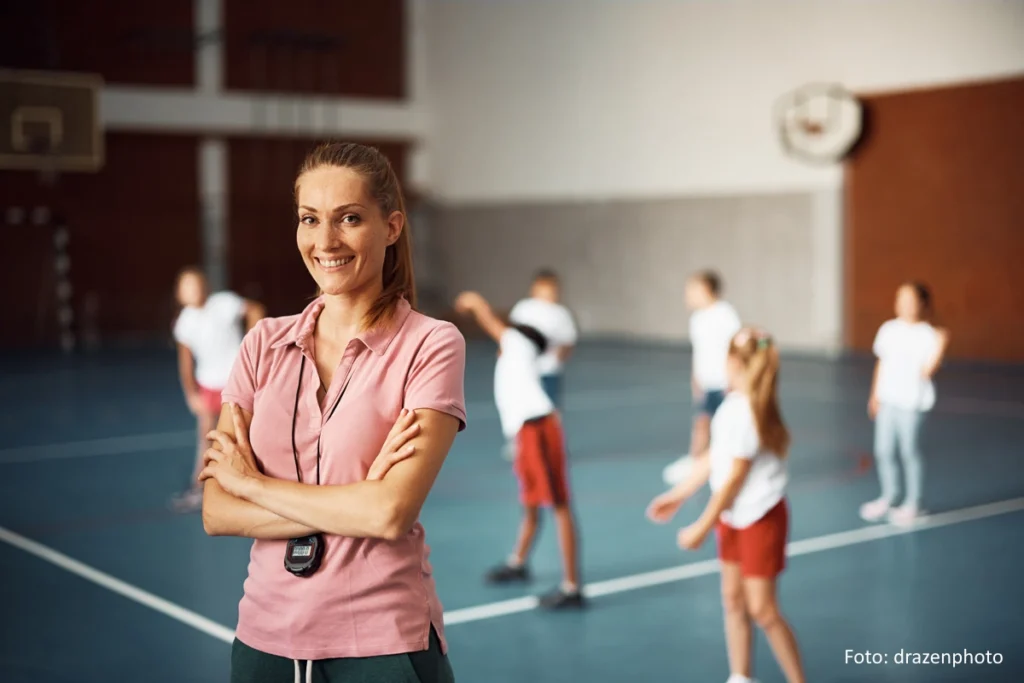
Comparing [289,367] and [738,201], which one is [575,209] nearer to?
[738,201]

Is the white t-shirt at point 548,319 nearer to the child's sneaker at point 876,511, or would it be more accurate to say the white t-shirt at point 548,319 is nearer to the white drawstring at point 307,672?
the child's sneaker at point 876,511

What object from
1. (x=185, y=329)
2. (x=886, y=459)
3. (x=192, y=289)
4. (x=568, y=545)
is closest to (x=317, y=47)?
(x=192, y=289)

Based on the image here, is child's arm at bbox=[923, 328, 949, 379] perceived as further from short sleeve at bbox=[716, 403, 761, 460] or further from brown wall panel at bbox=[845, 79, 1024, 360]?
brown wall panel at bbox=[845, 79, 1024, 360]

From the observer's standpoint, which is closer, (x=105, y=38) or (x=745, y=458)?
(x=745, y=458)

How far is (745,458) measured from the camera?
4133mm

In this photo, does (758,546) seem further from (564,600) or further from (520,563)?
(520,563)

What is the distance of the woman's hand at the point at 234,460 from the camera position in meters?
2.15

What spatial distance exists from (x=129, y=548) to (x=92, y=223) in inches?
605

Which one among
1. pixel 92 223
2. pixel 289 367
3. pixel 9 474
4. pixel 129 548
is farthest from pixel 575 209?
pixel 289 367

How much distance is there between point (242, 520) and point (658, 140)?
18283 millimetres

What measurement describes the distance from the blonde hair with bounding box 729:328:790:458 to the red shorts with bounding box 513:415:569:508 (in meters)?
1.42

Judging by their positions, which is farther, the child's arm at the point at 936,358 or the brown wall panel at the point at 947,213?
the brown wall panel at the point at 947,213

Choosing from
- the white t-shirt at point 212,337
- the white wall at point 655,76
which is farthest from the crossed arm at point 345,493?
the white wall at point 655,76

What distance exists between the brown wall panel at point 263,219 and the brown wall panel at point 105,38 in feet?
5.96
